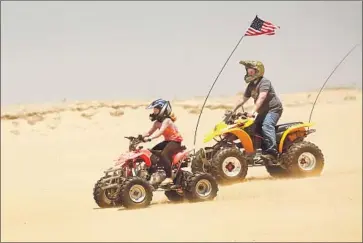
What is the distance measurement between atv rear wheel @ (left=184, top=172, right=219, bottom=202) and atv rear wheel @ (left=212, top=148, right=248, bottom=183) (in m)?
1.70

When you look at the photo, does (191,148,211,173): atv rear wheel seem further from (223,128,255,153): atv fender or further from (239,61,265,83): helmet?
(239,61,265,83): helmet

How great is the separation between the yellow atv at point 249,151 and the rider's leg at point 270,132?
22 centimetres

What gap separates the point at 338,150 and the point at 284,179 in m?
10.1

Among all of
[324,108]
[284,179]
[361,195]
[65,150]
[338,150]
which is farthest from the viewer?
[324,108]

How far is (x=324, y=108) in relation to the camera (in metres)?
38.0

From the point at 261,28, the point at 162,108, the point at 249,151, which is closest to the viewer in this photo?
the point at 162,108

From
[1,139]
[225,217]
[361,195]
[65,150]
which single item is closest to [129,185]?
[225,217]

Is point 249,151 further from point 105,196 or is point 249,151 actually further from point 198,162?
point 105,196

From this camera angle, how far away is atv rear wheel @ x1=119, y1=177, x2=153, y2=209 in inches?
439

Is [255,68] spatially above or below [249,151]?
above

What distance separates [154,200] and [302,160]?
343 centimetres

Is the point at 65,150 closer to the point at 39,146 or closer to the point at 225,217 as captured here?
the point at 39,146

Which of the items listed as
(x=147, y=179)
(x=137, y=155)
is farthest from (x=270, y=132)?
(x=137, y=155)

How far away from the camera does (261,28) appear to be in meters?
14.9
